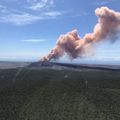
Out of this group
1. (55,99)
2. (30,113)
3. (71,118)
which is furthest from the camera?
(55,99)

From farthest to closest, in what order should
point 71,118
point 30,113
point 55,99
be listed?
point 55,99 < point 30,113 < point 71,118

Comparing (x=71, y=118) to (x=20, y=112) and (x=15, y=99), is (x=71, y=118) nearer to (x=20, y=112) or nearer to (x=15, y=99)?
(x=20, y=112)

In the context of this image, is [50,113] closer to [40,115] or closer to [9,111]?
[40,115]

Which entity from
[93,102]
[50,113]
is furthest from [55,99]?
[50,113]

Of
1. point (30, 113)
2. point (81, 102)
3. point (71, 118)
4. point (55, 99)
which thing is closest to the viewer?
point (71, 118)

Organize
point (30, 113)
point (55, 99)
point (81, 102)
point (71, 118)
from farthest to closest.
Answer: point (55, 99) < point (81, 102) < point (30, 113) < point (71, 118)

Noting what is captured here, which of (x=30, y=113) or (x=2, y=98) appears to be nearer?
(x=30, y=113)

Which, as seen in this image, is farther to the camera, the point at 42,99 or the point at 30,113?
the point at 42,99

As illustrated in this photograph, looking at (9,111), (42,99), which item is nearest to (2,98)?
(42,99)
